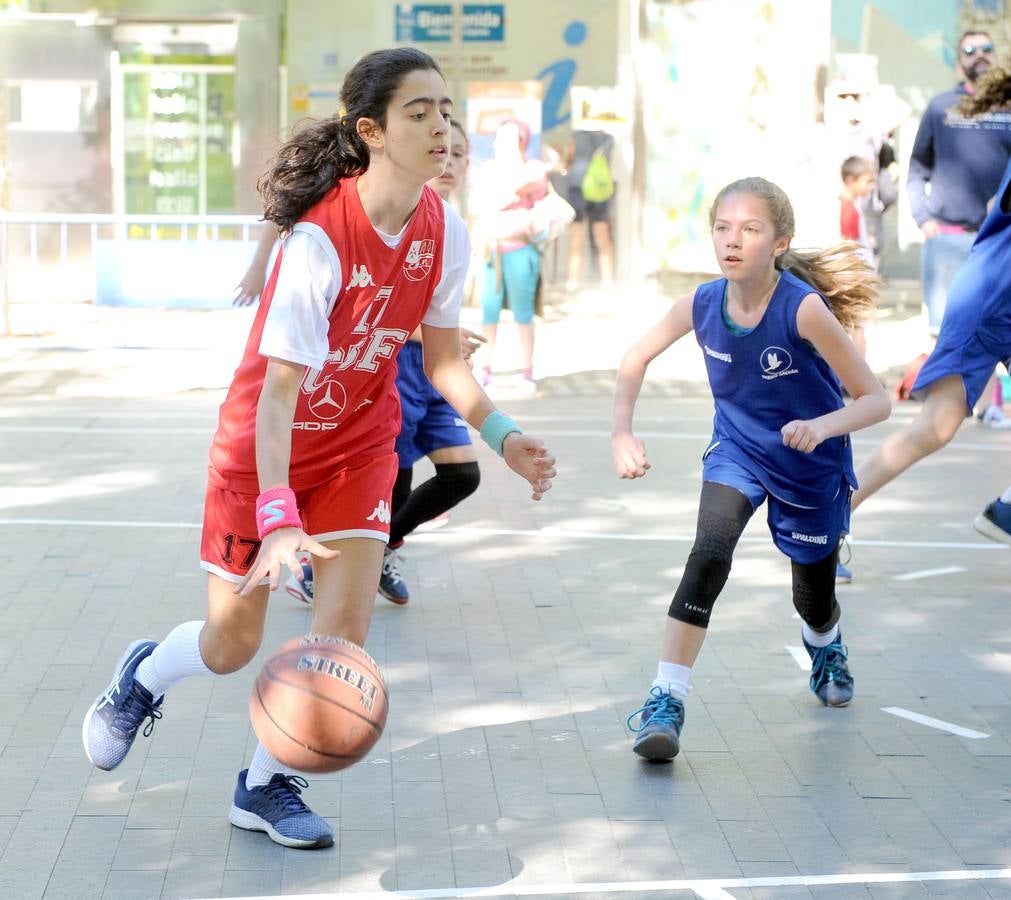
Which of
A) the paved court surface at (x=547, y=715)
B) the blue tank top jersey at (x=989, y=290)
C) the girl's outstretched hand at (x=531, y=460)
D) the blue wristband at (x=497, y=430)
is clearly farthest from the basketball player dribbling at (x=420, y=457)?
the girl's outstretched hand at (x=531, y=460)

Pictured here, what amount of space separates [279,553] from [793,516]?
7.30 ft

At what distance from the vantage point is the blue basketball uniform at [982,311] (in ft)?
22.1

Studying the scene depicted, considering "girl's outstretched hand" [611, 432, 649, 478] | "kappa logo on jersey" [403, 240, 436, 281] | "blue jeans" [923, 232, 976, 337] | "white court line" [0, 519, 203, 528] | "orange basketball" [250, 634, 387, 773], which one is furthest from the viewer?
"blue jeans" [923, 232, 976, 337]

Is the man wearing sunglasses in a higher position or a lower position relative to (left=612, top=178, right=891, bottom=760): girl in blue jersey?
higher

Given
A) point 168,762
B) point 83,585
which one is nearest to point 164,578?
point 83,585

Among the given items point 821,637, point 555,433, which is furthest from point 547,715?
point 555,433

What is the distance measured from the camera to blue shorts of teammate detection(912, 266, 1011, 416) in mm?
6773

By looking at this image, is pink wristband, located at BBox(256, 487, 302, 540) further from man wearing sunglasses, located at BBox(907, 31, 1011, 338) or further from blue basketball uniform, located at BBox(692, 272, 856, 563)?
man wearing sunglasses, located at BBox(907, 31, 1011, 338)

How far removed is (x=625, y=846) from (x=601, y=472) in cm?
561

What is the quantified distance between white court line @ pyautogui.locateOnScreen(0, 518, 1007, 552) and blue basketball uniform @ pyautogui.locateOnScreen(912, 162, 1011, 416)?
1.68 metres

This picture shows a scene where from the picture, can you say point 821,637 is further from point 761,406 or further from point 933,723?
point 761,406

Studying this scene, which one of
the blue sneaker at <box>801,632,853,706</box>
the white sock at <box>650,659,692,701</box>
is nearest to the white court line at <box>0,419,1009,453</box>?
the blue sneaker at <box>801,632,853,706</box>

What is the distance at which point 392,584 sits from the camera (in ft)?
23.2

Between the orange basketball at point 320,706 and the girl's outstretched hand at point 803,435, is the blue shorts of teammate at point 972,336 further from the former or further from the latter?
the orange basketball at point 320,706
